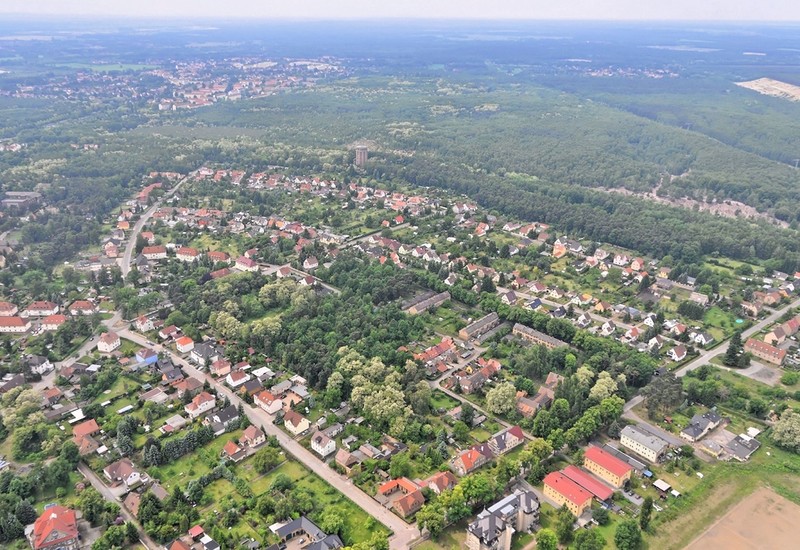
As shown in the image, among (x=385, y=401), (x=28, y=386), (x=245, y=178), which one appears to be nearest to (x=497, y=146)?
(x=245, y=178)

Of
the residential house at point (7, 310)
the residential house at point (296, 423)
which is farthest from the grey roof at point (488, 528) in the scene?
the residential house at point (7, 310)

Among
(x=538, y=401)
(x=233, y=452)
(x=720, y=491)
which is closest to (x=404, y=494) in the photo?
(x=233, y=452)

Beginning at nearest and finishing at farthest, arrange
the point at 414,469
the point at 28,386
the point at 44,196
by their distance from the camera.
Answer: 1. the point at 414,469
2. the point at 28,386
3. the point at 44,196

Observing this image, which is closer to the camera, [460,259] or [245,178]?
[460,259]

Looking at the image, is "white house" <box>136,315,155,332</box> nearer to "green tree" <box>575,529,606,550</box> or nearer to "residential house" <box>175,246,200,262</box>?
"residential house" <box>175,246,200,262</box>

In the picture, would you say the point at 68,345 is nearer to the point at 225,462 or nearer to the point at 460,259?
the point at 225,462

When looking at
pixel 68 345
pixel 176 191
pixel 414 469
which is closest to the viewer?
pixel 414 469
